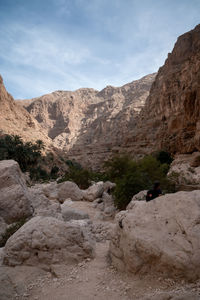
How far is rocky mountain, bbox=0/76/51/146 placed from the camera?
4891cm

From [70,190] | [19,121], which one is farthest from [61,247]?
[19,121]

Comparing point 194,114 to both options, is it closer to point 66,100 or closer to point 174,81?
point 174,81

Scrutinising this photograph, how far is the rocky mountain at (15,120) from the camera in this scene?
48.9 metres

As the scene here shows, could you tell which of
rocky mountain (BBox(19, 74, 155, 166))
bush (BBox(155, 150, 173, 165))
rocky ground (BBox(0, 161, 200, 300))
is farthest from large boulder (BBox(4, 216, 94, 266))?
rocky mountain (BBox(19, 74, 155, 166))

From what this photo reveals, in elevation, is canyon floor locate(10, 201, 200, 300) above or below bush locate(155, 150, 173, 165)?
above

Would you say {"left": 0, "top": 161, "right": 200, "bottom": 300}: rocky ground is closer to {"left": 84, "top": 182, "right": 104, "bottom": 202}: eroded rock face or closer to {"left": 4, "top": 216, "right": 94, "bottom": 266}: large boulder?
{"left": 4, "top": 216, "right": 94, "bottom": 266}: large boulder

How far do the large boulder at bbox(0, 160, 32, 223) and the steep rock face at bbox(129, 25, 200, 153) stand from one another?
68.6 feet

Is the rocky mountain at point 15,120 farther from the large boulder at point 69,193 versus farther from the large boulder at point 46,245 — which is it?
the large boulder at point 46,245

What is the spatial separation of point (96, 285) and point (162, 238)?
120 centimetres

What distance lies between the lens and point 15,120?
180 ft

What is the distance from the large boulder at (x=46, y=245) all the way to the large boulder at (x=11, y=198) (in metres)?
1.52

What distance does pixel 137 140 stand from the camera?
51.6m

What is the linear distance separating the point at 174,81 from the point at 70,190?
4391 centimetres

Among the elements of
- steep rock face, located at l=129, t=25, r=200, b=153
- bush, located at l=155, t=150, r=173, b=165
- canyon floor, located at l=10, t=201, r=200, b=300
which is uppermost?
steep rock face, located at l=129, t=25, r=200, b=153
